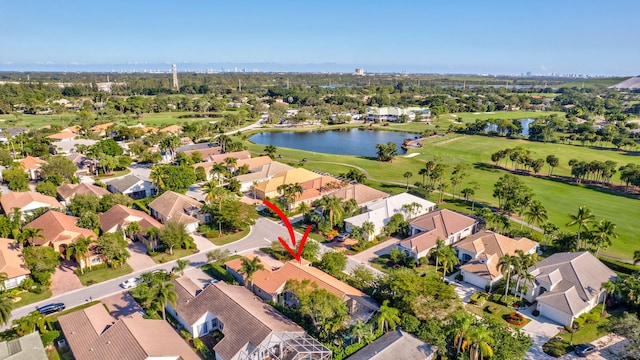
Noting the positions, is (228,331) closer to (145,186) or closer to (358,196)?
(358,196)

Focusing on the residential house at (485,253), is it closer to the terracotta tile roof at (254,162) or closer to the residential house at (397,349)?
the residential house at (397,349)

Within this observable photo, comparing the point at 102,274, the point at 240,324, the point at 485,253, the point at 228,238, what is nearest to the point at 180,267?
the point at 102,274

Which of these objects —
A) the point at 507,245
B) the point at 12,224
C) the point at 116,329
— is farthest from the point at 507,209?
the point at 12,224

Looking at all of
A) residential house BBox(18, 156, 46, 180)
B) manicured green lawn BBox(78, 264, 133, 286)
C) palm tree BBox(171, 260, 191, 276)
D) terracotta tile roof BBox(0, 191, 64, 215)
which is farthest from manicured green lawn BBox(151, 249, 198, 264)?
residential house BBox(18, 156, 46, 180)

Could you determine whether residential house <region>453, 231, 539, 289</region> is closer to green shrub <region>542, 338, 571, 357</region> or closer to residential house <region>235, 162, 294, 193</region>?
green shrub <region>542, 338, 571, 357</region>

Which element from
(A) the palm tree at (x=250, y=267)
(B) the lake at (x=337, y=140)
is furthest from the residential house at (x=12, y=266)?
(B) the lake at (x=337, y=140)

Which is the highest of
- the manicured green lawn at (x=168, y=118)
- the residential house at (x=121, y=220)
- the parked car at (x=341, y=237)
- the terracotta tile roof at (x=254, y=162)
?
the manicured green lawn at (x=168, y=118)
